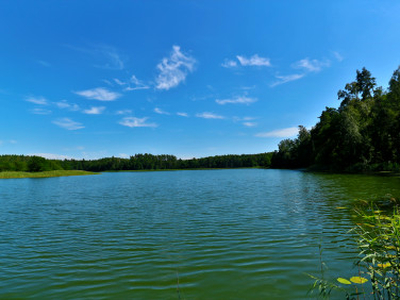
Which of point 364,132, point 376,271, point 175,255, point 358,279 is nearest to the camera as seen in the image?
point 376,271

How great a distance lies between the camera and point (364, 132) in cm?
6375

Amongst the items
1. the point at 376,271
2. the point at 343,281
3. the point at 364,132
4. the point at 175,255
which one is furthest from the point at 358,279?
the point at 364,132

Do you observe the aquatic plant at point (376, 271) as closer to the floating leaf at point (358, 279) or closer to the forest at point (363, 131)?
the floating leaf at point (358, 279)

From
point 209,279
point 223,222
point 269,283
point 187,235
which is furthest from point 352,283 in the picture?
point 223,222

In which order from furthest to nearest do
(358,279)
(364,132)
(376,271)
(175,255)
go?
(364,132)
(175,255)
(358,279)
(376,271)

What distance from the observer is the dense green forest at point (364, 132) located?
5156 centimetres

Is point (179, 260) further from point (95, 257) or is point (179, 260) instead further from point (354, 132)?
point (354, 132)

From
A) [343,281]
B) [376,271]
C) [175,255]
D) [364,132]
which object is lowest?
[175,255]

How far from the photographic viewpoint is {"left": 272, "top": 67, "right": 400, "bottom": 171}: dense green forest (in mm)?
51562

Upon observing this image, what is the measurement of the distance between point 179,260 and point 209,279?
2.00 m

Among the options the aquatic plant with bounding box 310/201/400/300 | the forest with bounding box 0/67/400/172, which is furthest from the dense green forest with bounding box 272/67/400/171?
the aquatic plant with bounding box 310/201/400/300

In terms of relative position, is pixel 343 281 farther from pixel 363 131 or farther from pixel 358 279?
pixel 363 131

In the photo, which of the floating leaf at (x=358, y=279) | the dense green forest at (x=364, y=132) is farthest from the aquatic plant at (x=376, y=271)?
the dense green forest at (x=364, y=132)

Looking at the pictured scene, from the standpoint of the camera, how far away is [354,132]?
6194 centimetres
